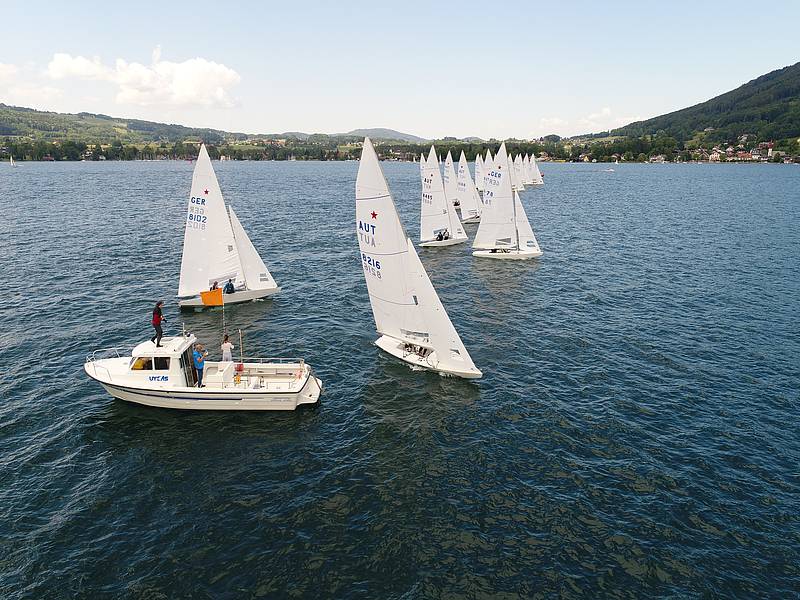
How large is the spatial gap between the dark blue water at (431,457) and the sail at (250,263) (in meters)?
2.62

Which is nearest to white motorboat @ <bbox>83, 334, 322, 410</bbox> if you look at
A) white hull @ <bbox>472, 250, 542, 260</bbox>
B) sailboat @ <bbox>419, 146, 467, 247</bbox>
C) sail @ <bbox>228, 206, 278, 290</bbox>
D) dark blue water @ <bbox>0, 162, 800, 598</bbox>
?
dark blue water @ <bbox>0, 162, 800, 598</bbox>

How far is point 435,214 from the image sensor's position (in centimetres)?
8169

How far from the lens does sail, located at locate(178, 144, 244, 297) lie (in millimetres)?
48000

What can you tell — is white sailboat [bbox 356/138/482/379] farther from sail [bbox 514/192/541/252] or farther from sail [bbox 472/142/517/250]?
sail [bbox 514/192/541/252]

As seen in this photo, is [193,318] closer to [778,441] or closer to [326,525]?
[326,525]

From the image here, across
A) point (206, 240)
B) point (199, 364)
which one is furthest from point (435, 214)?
point (199, 364)

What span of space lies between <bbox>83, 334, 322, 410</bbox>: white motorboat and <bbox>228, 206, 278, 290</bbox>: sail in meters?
20.3

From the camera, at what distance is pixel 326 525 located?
922 inches

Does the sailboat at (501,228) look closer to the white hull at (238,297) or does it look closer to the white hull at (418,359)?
the white hull at (238,297)

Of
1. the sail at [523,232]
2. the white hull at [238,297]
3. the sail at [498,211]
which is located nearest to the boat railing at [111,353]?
the white hull at [238,297]

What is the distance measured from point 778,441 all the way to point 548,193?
15009cm

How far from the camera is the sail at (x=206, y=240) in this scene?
4800 centimetres

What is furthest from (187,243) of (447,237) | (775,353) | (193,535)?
(775,353)

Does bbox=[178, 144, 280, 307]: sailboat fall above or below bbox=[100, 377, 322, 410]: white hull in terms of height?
→ above
